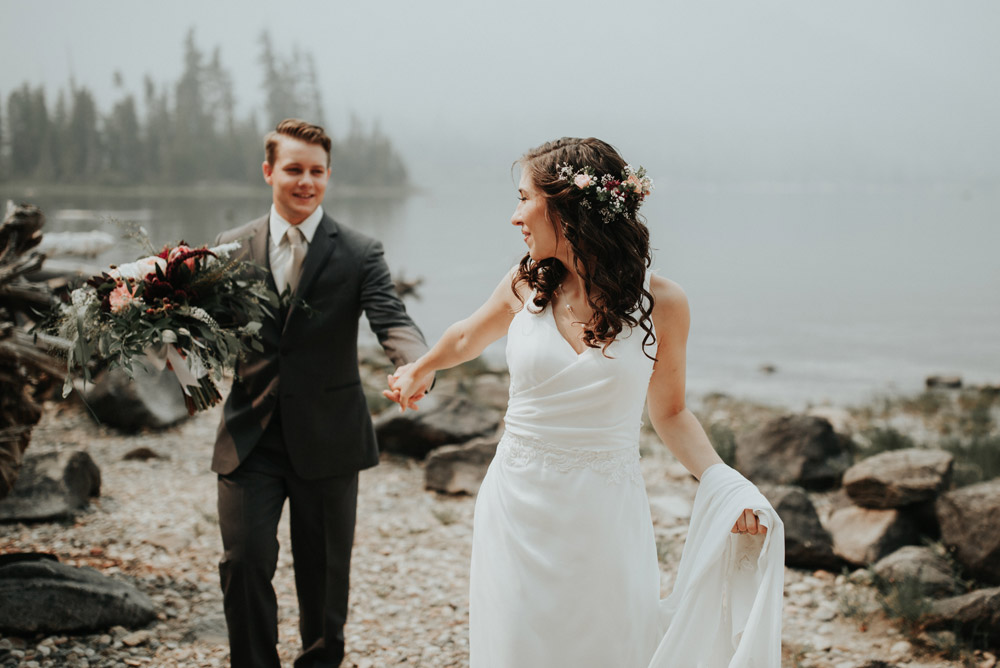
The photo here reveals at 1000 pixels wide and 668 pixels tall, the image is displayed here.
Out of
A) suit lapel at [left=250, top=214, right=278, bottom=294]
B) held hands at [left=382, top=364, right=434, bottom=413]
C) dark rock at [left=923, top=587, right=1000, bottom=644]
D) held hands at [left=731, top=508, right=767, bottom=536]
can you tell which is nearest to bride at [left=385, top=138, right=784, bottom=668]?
held hands at [left=731, top=508, right=767, bottom=536]

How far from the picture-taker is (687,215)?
117 m

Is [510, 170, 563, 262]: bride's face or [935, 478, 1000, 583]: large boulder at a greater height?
[510, 170, 563, 262]: bride's face

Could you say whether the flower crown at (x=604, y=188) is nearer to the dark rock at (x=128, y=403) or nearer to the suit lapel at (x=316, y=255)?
the suit lapel at (x=316, y=255)

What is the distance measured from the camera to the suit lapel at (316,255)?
3.44 m

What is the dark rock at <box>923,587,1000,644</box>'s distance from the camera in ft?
13.7

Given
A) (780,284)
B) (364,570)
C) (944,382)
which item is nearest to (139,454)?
(364,570)

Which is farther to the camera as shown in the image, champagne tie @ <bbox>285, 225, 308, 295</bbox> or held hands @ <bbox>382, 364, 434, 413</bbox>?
champagne tie @ <bbox>285, 225, 308, 295</bbox>

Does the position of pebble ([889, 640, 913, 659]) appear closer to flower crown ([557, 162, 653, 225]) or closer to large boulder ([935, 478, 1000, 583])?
large boulder ([935, 478, 1000, 583])

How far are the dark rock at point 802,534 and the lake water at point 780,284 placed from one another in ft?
6.42

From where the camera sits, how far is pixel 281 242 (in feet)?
11.7

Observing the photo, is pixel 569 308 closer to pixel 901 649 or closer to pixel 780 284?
pixel 901 649

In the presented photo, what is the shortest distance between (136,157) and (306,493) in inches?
1105

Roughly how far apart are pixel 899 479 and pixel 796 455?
4.28 ft

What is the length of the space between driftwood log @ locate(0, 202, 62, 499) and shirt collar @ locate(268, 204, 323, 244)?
1.93 meters
